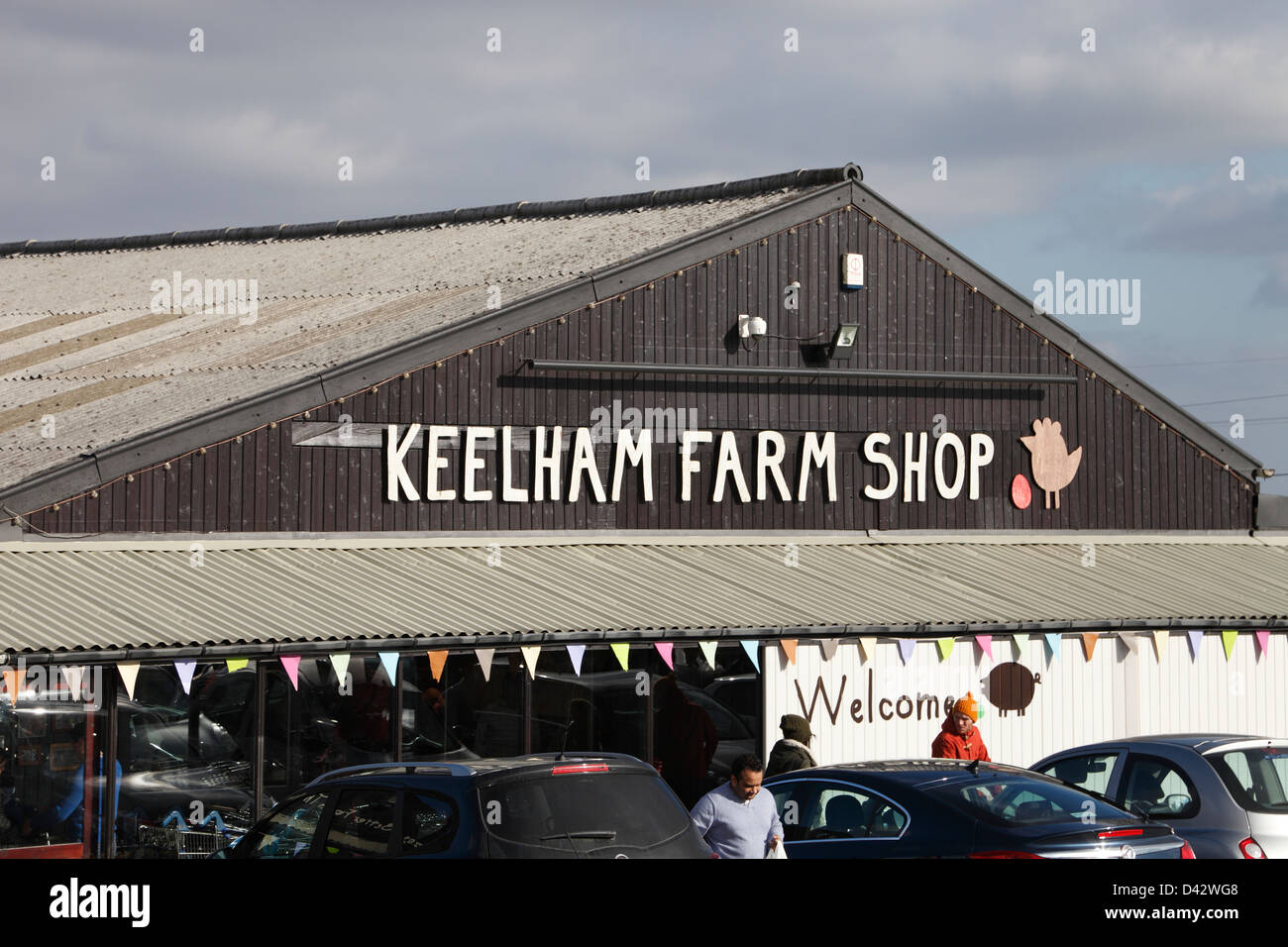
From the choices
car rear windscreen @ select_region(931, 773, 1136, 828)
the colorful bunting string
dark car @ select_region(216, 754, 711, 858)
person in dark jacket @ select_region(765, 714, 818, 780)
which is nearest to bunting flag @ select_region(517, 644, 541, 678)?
the colorful bunting string

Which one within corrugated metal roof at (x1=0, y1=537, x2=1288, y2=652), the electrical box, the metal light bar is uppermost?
the electrical box

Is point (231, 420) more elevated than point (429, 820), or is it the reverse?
point (231, 420)

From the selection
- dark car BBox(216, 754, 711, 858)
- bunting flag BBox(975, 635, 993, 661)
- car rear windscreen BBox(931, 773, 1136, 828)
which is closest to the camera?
dark car BBox(216, 754, 711, 858)

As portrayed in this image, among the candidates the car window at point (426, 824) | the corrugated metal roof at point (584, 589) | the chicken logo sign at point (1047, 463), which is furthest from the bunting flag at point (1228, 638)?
the car window at point (426, 824)

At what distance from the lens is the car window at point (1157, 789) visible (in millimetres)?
12555

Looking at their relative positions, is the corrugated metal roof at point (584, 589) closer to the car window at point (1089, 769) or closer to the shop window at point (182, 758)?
the shop window at point (182, 758)

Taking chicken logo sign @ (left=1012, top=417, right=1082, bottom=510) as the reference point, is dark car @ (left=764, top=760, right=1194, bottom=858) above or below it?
below

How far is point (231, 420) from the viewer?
16.9 metres

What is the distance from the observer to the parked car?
12.0 meters

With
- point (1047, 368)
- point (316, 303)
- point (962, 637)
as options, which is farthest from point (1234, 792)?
point (316, 303)

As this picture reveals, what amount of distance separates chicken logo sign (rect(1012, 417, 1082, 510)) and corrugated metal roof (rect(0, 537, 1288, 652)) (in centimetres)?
77

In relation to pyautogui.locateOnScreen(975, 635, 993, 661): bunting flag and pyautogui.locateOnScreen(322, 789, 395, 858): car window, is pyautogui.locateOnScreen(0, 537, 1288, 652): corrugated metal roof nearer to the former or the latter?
pyautogui.locateOnScreen(975, 635, 993, 661): bunting flag
